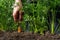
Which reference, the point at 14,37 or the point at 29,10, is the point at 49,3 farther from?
the point at 14,37

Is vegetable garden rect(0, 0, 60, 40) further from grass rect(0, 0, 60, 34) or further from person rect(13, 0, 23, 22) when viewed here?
person rect(13, 0, 23, 22)

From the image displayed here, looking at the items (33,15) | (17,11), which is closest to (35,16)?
(33,15)

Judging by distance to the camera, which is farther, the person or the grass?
the grass

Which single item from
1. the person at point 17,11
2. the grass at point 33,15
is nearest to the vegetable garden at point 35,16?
the grass at point 33,15

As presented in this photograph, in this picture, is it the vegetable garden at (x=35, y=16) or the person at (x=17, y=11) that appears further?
the vegetable garden at (x=35, y=16)

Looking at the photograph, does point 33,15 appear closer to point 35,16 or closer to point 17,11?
point 35,16

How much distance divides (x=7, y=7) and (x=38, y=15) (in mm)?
599

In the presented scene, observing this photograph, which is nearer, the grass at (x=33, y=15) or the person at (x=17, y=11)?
the person at (x=17, y=11)

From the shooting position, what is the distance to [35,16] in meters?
2.94

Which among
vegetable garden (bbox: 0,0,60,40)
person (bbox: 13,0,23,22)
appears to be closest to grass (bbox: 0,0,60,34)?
vegetable garden (bbox: 0,0,60,40)

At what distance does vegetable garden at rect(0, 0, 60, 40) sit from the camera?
2842 millimetres

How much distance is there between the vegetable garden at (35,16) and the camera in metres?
2.84

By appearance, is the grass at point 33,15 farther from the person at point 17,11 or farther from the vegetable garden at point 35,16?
the person at point 17,11

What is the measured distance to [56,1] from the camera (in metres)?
2.85
